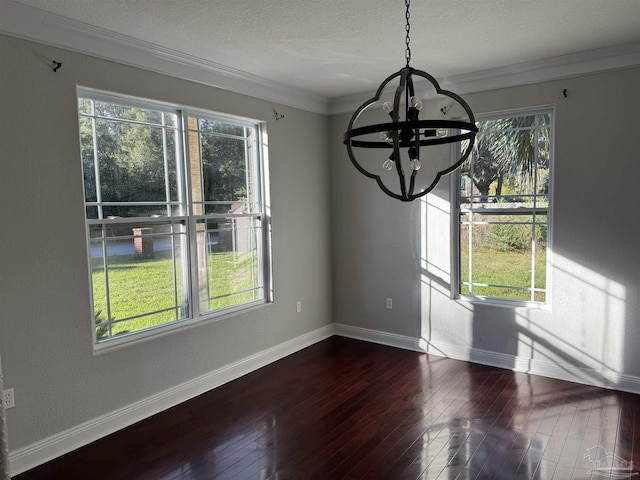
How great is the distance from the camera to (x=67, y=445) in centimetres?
283

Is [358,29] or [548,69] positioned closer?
[358,29]

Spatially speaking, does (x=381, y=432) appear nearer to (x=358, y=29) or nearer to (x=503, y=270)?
(x=503, y=270)

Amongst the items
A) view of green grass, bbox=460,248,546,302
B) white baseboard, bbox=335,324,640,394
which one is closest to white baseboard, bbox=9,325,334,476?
white baseboard, bbox=335,324,640,394

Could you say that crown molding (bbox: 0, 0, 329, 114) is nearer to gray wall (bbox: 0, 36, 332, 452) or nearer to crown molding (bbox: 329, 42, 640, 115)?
gray wall (bbox: 0, 36, 332, 452)

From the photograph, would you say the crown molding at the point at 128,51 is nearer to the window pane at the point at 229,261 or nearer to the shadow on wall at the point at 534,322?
the window pane at the point at 229,261

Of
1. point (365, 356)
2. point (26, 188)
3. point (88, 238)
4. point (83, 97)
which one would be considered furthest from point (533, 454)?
point (83, 97)

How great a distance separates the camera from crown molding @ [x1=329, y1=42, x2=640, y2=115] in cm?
334

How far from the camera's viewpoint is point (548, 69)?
3.65 m

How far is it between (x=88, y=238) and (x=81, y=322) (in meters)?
0.53

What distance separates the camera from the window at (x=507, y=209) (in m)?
3.86

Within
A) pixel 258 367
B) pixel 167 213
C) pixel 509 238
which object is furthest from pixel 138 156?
pixel 509 238

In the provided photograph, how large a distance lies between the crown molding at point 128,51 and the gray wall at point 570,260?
1.52 m

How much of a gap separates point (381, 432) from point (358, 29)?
8.49 ft

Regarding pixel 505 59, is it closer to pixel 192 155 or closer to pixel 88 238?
pixel 192 155
